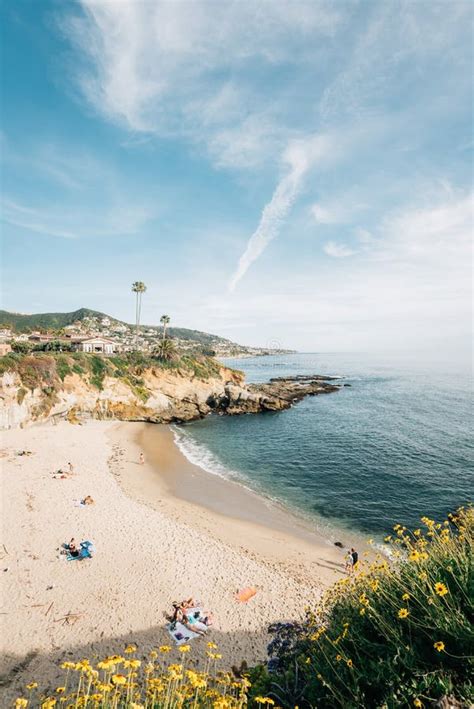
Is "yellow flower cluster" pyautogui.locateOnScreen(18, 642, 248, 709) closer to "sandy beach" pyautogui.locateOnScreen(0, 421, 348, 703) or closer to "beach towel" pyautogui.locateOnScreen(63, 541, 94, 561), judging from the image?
"sandy beach" pyautogui.locateOnScreen(0, 421, 348, 703)

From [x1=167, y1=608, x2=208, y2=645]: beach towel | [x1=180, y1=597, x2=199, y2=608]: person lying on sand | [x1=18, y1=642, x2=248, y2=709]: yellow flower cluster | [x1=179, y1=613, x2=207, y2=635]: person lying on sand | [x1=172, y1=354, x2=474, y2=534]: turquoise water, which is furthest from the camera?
[x1=172, y1=354, x2=474, y2=534]: turquoise water

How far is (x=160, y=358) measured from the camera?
53.9 m

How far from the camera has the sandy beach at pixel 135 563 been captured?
1016 cm

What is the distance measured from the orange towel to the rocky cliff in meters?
29.3

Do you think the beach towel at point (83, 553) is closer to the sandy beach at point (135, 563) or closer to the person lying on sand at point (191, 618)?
A: the sandy beach at point (135, 563)

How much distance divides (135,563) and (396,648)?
41.7 feet

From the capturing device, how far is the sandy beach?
10.2m

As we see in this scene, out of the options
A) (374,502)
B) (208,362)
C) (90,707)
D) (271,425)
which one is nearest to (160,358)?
(208,362)

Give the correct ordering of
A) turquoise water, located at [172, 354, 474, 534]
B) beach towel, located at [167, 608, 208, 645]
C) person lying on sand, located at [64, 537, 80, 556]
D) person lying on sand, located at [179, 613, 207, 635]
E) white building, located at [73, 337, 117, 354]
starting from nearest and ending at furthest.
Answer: beach towel, located at [167, 608, 208, 645] < person lying on sand, located at [179, 613, 207, 635] < person lying on sand, located at [64, 537, 80, 556] < turquoise water, located at [172, 354, 474, 534] < white building, located at [73, 337, 117, 354]

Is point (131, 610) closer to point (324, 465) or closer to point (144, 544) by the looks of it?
point (144, 544)

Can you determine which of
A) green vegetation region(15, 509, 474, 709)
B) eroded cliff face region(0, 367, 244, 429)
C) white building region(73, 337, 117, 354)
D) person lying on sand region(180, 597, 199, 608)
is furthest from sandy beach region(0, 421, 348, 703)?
white building region(73, 337, 117, 354)

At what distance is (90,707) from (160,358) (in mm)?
50722

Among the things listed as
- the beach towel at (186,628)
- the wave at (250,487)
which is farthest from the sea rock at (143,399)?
the beach towel at (186,628)

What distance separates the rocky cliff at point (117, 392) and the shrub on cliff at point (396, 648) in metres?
35.4
